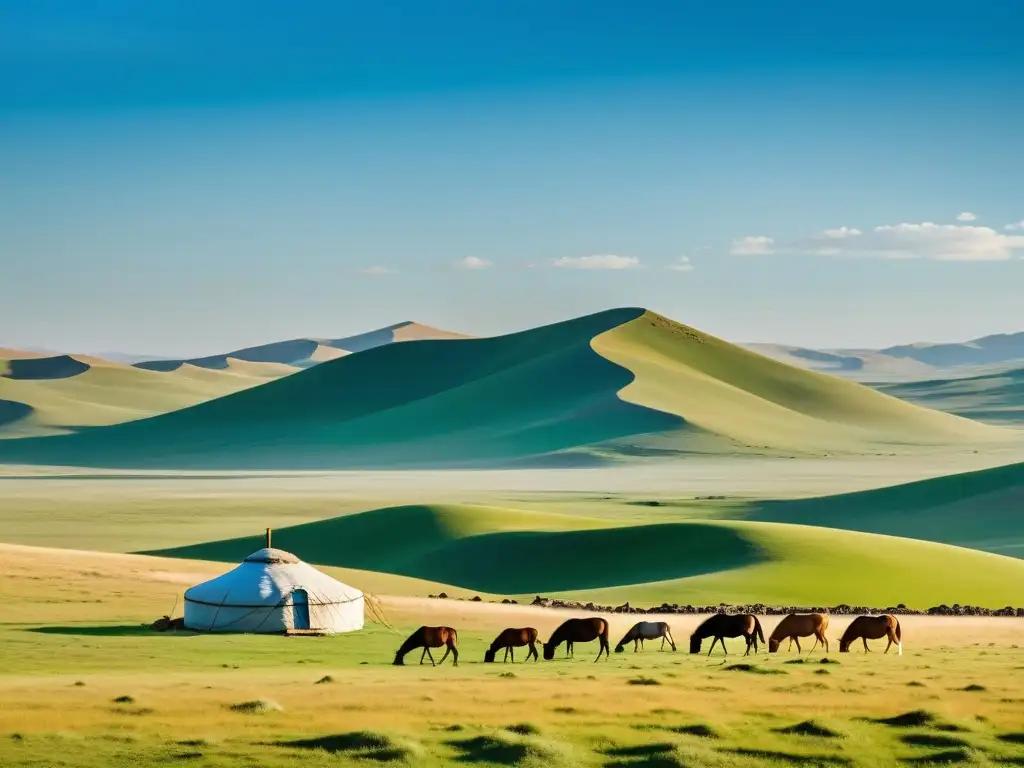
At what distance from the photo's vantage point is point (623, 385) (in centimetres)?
17088

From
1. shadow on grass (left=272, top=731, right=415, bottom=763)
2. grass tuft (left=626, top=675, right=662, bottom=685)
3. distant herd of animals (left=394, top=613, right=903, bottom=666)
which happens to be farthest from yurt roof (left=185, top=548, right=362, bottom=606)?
shadow on grass (left=272, top=731, right=415, bottom=763)

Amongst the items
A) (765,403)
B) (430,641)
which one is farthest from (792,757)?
(765,403)

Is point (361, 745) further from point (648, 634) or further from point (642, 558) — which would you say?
point (642, 558)

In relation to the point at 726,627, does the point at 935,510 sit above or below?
above

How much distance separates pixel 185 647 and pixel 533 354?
16854 cm

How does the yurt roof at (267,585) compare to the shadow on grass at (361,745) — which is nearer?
the shadow on grass at (361,745)

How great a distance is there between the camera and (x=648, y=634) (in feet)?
102

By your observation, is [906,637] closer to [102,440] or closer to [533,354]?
[102,440]

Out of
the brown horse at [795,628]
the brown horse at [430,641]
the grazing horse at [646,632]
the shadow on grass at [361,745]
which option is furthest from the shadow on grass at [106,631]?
the shadow on grass at [361,745]

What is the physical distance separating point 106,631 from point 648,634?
37.6ft

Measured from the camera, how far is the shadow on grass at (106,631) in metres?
31.5

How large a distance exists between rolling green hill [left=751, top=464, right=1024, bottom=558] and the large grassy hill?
58967mm

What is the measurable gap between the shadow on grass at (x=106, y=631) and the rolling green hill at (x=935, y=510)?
45.5 m

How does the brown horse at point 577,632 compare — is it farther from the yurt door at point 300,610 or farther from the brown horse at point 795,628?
the yurt door at point 300,610
